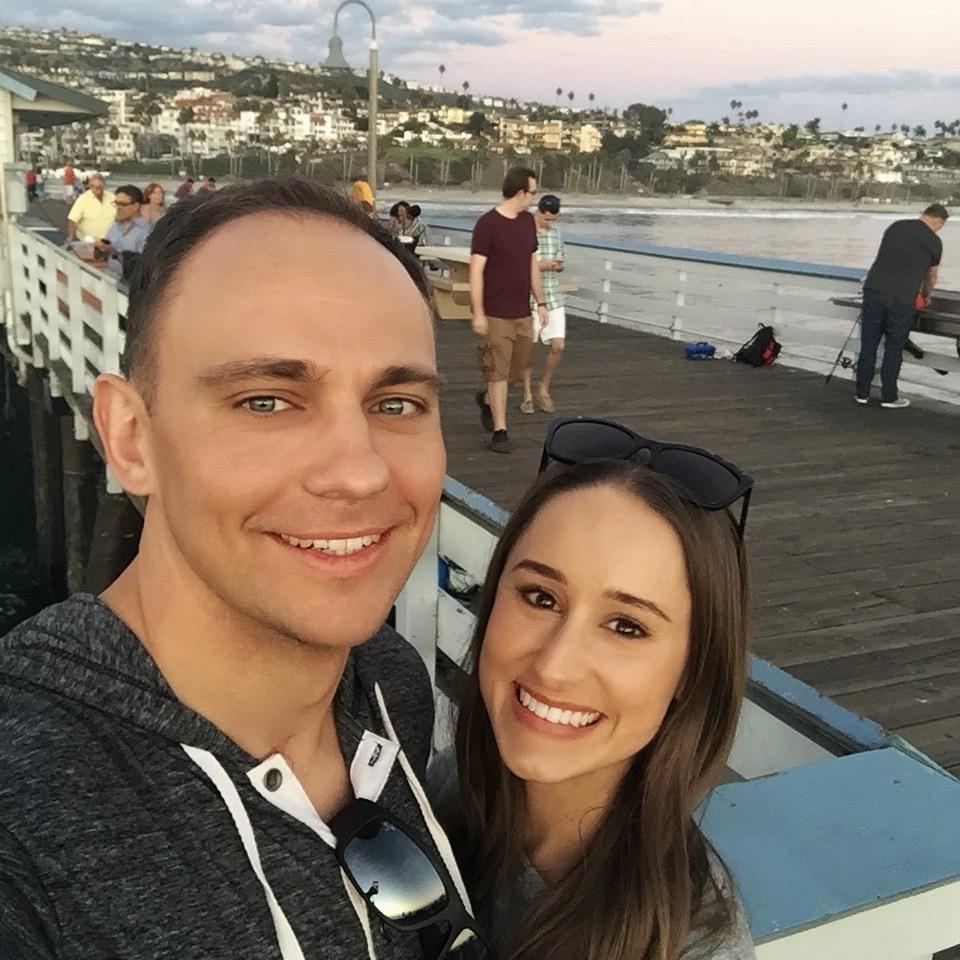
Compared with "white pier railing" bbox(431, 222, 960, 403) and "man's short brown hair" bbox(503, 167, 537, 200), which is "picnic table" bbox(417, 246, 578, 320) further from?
"man's short brown hair" bbox(503, 167, 537, 200)

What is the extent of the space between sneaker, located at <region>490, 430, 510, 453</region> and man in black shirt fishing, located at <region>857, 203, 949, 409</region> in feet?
11.8

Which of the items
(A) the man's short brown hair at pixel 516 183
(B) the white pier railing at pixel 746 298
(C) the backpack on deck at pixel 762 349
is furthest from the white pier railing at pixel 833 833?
(C) the backpack on deck at pixel 762 349

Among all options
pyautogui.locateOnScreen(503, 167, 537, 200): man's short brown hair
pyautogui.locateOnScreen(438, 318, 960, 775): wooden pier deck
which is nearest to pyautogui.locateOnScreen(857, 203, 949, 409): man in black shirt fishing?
pyautogui.locateOnScreen(438, 318, 960, 775): wooden pier deck

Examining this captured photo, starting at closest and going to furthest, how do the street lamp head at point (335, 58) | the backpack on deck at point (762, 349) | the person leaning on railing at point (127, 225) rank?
the person leaning on railing at point (127, 225)
the backpack on deck at point (762, 349)
the street lamp head at point (335, 58)

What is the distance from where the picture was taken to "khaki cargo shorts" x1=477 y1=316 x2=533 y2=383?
6.44m

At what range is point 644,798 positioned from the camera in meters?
1.62

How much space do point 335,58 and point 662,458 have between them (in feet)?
50.5

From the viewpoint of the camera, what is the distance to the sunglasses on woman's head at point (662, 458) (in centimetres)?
170

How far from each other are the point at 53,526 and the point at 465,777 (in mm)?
10390

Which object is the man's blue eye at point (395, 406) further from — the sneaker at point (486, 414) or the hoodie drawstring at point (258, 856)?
the sneaker at point (486, 414)

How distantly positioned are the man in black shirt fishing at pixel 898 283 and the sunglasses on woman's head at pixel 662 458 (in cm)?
680

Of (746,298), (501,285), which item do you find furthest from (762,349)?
(501,285)

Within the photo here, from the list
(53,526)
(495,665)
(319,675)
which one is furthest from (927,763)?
(53,526)

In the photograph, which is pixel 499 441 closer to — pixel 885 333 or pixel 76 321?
pixel 885 333
